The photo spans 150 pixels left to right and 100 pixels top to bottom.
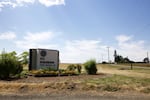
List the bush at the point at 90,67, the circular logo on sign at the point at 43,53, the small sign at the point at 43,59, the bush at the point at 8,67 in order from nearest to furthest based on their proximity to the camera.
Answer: the bush at the point at 8,67 → the small sign at the point at 43,59 → the bush at the point at 90,67 → the circular logo on sign at the point at 43,53

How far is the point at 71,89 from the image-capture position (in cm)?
1580

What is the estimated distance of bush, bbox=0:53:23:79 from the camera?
930 inches

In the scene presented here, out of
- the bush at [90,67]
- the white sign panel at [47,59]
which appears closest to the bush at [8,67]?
the white sign panel at [47,59]

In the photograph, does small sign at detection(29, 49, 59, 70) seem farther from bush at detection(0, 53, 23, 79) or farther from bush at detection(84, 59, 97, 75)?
bush at detection(0, 53, 23, 79)

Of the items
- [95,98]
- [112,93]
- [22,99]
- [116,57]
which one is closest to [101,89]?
[112,93]

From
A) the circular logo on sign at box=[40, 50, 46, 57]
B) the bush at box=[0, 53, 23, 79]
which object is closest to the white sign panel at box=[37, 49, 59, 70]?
the circular logo on sign at box=[40, 50, 46, 57]

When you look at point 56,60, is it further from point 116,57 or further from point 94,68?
point 116,57

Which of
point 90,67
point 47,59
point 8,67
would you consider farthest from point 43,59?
point 8,67

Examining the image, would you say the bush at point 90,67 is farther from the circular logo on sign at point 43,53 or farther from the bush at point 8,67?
the bush at point 8,67

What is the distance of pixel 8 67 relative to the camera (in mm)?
23672

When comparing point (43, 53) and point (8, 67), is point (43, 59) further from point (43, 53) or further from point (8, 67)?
point (8, 67)

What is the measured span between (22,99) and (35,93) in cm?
176

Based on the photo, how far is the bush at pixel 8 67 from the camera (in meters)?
23.6

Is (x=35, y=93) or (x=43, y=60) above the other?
(x=43, y=60)
